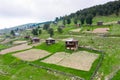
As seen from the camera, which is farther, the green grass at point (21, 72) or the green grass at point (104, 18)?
the green grass at point (104, 18)

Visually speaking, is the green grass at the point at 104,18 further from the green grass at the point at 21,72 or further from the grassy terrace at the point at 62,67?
the green grass at the point at 21,72

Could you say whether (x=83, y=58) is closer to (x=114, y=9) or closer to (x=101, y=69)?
(x=101, y=69)

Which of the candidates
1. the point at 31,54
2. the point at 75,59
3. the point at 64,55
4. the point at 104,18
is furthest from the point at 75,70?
the point at 104,18

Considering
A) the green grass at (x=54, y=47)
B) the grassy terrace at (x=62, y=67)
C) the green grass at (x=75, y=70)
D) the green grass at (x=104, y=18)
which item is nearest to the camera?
the green grass at (x=75, y=70)

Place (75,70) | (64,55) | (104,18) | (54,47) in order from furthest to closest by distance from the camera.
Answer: (104,18), (54,47), (64,55), (75,70)

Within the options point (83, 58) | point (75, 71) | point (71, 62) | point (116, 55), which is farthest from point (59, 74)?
point (116, 55)

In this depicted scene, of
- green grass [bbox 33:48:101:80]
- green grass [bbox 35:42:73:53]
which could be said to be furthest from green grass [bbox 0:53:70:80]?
green grass [bbox 35:42:73:53]

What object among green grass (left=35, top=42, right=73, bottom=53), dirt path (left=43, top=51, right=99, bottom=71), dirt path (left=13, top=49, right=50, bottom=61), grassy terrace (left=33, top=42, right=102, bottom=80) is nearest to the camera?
grassy terrace (left=33, top=42, right=102, bottom=80)

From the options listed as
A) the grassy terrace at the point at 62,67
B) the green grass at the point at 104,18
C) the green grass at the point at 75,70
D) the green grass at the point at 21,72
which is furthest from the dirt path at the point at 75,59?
the green grass at the point at 104,18

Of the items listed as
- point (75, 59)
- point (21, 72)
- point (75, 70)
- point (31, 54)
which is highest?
point (31, 54)

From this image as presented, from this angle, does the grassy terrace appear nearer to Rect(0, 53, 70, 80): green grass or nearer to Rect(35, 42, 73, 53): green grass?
Rect(35, 42, 73, 53): green grass

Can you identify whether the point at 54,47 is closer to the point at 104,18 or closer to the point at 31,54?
the point at 31,54
